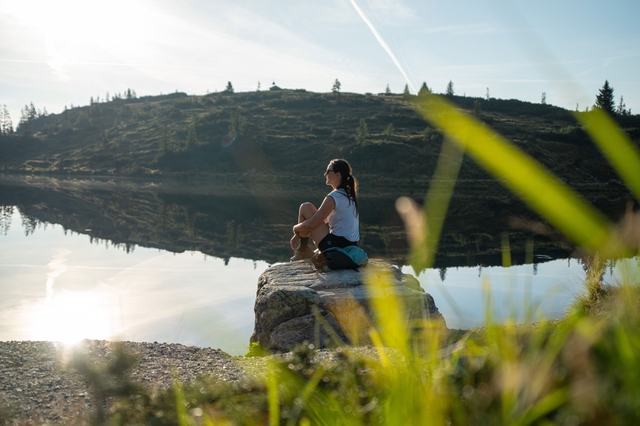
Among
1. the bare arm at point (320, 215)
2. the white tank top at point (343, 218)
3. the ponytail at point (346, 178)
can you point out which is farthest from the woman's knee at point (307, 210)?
the ponytail at point (346, 178)

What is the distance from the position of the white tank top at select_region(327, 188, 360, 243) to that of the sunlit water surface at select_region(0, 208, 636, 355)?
1782mm

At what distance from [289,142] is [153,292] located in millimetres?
63728

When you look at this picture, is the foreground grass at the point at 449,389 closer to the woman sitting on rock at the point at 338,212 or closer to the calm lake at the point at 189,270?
the calm lake at the point at 189,270

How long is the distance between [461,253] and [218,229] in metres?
8.74

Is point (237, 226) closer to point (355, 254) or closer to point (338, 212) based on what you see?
point (338, 212)

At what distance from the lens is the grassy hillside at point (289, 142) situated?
63.1 m

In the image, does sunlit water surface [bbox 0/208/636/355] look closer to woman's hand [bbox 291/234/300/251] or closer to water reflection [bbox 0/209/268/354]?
water reflection [bbox 0/209/268/354]

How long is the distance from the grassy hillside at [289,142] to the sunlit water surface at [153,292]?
1734 inches

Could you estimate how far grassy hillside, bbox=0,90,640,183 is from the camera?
6306 cm

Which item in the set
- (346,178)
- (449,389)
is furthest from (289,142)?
(449,389)

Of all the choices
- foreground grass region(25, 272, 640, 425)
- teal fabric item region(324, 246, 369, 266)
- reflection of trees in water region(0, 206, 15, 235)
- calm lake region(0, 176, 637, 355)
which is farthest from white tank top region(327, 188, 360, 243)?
reflection of trees in water region(0, 206, 15, 235)

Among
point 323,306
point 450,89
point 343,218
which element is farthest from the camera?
point 450,89

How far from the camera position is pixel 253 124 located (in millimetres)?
81688

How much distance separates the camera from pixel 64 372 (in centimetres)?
473
